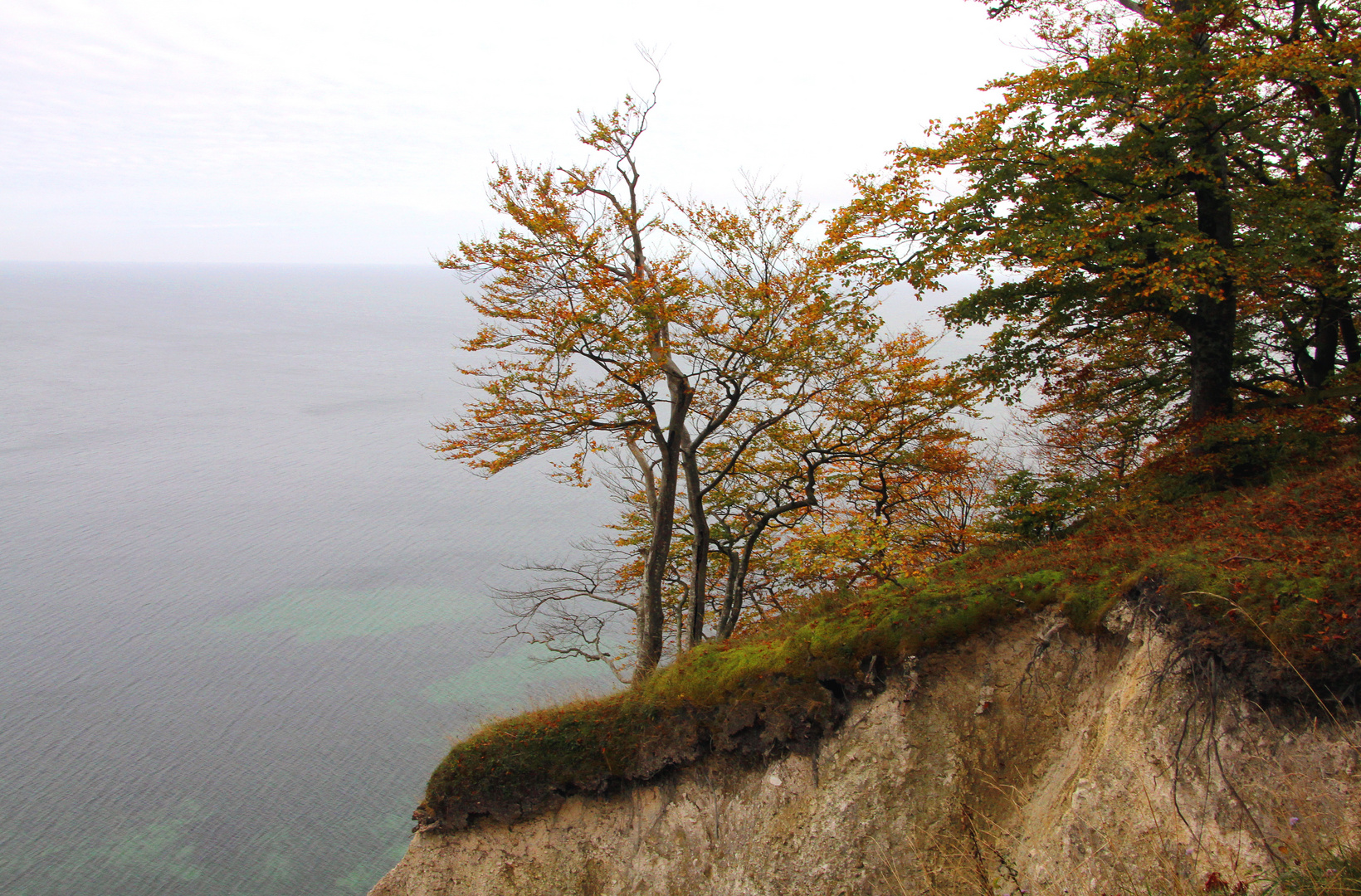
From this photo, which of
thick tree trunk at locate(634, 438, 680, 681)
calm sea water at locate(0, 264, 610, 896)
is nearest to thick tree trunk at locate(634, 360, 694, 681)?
thick tree trunk at locate(634, 438, 680, 681)

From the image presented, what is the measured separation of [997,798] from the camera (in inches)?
307

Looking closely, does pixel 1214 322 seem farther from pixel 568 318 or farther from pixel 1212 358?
pixel 568 318

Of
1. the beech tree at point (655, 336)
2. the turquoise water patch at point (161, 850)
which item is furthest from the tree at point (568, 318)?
the turquoise water patch at point (161, 850)

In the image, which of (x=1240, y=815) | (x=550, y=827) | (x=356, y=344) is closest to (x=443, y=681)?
(x=550, y=827)

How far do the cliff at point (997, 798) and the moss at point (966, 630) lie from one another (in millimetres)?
205

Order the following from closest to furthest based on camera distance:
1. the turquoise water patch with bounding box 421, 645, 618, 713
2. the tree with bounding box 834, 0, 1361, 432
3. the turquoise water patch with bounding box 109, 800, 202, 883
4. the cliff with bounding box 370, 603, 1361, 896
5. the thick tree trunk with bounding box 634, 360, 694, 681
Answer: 1. the cliff with bounding box 370, 603, 1361, 896
2. the tree with bounding box 834, 0, 1361, 432
3. the thick tree trunk with bounding box 634, 360, 694, 681
4. the turquoise water patch with bounding box 109, 800, 202, 883
5. the turquoise water patch with bounding box 421, 645, 618, 713

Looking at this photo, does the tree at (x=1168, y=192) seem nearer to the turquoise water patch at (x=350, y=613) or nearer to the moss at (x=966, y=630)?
the moss at (x=966, y=630)

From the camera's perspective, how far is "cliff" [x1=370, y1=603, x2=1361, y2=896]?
5766mm

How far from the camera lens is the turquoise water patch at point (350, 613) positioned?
125 feet

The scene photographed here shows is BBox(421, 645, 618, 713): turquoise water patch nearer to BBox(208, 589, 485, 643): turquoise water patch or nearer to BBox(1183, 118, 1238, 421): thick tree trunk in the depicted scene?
BBox(208, 589, 485, 643): turquoise water patch

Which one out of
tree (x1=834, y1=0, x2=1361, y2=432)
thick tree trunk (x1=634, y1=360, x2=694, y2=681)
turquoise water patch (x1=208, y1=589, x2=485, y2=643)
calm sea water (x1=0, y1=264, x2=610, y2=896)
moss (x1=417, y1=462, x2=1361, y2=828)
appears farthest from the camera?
turquoise water patch (x1=208, y1=589, x2=485, y2=643)

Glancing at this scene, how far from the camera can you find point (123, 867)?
78.4 feet

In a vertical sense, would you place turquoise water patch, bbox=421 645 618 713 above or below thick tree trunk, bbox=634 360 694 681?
below

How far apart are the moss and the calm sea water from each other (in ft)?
32.9
